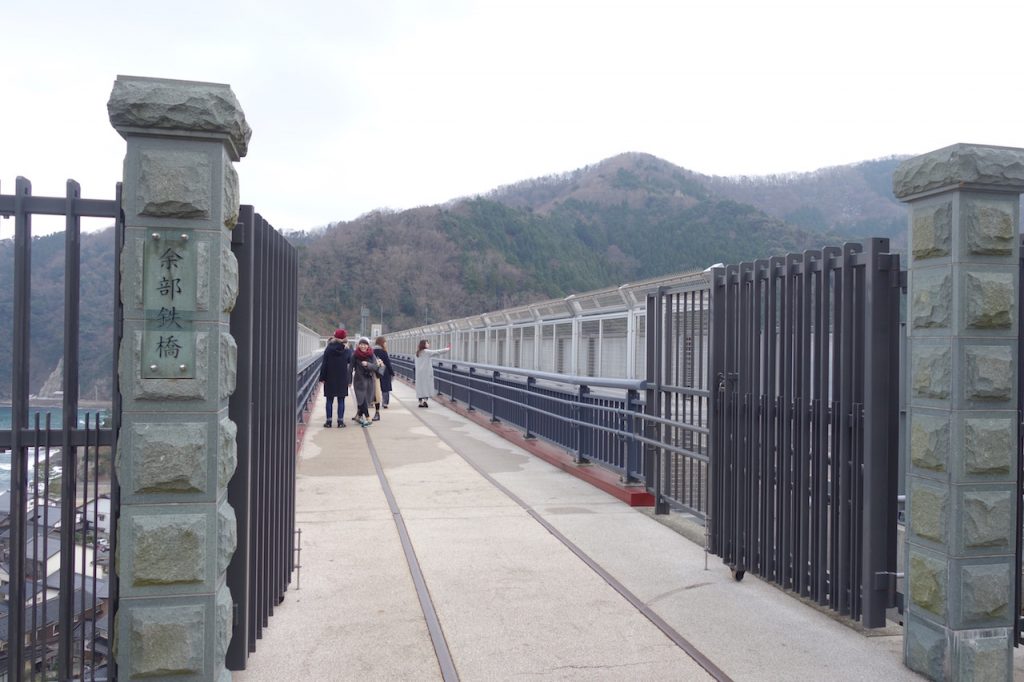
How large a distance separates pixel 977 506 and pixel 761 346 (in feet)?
5.51

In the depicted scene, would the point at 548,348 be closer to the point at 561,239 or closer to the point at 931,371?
the point at 931,371

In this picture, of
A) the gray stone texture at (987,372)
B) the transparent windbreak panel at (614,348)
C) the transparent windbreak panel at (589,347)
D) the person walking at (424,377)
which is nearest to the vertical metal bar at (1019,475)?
the gray stone texture at (987,372)

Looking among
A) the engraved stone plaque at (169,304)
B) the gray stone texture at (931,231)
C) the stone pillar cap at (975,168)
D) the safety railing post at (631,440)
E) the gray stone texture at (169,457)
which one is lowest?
the safety railing post at (631,440)

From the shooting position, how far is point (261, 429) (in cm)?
428

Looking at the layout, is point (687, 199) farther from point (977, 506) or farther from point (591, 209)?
point (977, 506)

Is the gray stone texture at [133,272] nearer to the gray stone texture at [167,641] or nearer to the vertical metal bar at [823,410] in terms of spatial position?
the gray stone texture at [167,641]

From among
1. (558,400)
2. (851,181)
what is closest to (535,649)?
(558,400)

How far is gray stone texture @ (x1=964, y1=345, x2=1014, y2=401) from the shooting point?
3857 mm

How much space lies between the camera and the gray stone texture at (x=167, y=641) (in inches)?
129

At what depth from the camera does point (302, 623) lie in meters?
4.67

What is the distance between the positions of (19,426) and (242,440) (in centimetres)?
90

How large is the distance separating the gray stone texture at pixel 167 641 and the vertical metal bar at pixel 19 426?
491mm

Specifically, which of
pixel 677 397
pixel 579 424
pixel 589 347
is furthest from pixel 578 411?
pixel 677 397

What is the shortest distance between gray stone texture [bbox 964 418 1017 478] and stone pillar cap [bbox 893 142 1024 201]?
1.09m
